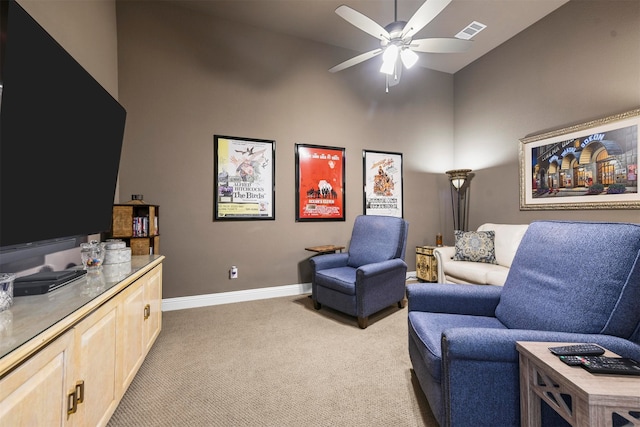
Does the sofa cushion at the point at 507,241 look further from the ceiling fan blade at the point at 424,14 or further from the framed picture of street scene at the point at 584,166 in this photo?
the ceiling fan blade at the point at 424,14

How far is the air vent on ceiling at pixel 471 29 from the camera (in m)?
3.42

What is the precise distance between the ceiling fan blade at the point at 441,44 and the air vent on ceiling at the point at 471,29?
1550mm

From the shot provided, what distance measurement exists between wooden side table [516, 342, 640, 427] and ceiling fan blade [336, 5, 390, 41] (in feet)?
7.57

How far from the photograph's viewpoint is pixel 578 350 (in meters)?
Result: 0.97

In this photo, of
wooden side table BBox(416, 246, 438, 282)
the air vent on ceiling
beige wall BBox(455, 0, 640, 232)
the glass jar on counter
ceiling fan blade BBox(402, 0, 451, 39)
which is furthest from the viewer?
wooden side table BBox(416, 246, 438, 282)

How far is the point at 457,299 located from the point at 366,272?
933 mm

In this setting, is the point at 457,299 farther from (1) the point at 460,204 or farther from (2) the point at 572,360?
(1) the point at 460,204

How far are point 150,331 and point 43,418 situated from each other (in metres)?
1.24

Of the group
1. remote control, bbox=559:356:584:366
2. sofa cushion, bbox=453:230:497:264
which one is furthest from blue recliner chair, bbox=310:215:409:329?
remote control, bbox=559:356:584:366

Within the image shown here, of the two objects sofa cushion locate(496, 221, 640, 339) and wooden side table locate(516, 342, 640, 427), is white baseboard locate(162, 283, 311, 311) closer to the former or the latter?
sofa cushion locate(496, 221, 640, 339)

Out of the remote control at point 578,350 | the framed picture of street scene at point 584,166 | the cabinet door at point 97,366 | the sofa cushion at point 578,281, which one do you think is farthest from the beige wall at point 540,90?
the cabinet door at point 97,366

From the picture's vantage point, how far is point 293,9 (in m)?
3.12

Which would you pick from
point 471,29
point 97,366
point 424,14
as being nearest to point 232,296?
point 97,366

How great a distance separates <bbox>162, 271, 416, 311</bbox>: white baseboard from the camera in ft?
9.88
